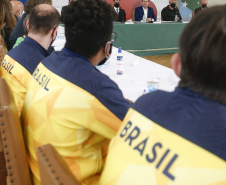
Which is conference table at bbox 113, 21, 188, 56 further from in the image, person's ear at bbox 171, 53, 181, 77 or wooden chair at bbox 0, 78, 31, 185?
person's ear at bbox 171, 53, 181, 77

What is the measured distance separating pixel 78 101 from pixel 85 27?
34 centimetres

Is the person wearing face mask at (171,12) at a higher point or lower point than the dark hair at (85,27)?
higher

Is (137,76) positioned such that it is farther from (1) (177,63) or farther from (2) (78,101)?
(1) (177,63)

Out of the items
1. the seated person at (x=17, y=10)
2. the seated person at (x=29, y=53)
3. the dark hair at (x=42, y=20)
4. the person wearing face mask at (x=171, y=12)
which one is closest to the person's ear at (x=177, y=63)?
the seated person at (x=29, y=53)

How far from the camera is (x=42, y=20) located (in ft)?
5.63

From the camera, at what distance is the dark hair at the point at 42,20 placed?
171cm

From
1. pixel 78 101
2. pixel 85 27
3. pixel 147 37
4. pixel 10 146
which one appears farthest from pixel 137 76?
pixel 147 37

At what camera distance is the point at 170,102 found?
628 millimetres

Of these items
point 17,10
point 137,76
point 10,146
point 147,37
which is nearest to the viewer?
point 10,146

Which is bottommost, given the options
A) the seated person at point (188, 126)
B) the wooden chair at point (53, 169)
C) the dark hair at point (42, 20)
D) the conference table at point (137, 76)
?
the conference table at point (137, 76)

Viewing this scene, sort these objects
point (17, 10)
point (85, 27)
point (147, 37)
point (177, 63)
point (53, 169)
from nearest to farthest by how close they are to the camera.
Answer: point (53, 169) < point (177, 63) < point (85, 27) < point (17, 10) < point (147, 37)

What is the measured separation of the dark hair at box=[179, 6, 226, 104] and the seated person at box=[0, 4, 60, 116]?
118 centimetres

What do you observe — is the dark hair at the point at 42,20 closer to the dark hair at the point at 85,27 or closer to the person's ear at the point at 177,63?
the dark hair at the point at 85,27

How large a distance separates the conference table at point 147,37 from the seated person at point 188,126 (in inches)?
188
